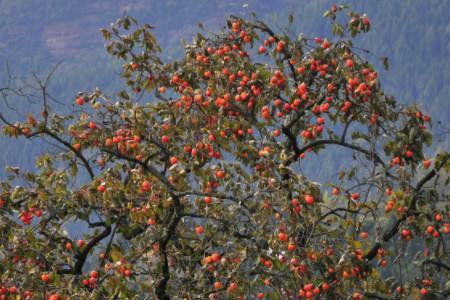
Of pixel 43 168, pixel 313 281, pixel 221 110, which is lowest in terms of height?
pixel 313 281

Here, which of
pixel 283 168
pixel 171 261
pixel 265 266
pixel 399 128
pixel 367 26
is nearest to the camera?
pixel 283 168

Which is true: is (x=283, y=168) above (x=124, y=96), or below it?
below

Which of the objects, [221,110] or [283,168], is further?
[221,110]

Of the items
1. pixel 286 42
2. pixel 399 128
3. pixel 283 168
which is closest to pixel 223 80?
pixel 286 42

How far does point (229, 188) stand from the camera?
1127 cm

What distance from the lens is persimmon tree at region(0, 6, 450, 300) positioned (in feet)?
34.3

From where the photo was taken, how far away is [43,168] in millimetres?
13750

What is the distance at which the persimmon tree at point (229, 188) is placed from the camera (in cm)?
1045

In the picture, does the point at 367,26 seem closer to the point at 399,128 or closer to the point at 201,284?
the point at 399,128

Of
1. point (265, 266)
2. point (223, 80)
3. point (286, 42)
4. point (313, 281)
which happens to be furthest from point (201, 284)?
point (286, 42)

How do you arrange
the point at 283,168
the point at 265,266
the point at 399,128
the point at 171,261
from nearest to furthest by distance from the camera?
the point at 283,168 → the point at 265,266 → the point at 399,128 → the point at 171,261

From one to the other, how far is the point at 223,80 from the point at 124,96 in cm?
158

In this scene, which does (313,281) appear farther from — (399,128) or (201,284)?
(399,128)

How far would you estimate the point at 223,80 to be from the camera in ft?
42.8
